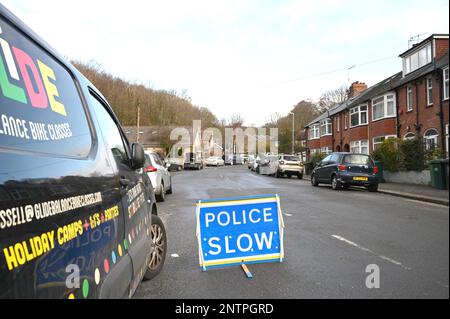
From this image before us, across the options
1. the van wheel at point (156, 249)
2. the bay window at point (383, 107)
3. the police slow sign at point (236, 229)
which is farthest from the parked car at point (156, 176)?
the bay window at point (383, 107)

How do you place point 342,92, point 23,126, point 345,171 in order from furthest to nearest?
point 342,92 → point 345,171 → point 23,126

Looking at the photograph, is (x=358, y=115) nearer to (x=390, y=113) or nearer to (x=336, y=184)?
(x=390, y=113)

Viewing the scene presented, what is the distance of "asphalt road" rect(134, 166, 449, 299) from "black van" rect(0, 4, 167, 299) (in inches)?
45.4

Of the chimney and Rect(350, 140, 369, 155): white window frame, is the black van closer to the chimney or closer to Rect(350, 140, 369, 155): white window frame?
Rect(350, 140, 369, 155): white window frame

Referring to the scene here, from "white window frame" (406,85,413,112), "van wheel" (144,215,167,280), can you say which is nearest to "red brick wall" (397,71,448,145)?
"white window frame" (406,85,413,112)

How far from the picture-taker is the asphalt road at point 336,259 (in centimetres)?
112

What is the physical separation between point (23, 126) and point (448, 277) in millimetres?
1667

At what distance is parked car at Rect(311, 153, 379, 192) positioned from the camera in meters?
13.9

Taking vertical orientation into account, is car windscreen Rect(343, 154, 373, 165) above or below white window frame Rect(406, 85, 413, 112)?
below

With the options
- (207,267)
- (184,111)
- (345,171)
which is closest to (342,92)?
(184,111)

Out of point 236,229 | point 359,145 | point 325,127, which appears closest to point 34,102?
point 236,229

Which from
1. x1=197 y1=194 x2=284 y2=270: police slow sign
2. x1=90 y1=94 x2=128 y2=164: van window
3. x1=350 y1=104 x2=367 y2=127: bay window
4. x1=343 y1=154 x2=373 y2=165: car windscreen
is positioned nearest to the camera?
x1=90 y1=94 x2=128 y2=164: van window
